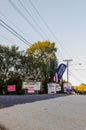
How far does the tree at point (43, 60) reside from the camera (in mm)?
96875

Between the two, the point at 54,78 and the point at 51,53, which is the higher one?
the point at 51,53

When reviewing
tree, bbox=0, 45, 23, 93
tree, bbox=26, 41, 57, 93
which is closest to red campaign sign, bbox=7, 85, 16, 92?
tree, bbox=0, 45, 23, 93

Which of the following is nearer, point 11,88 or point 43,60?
point 11,88

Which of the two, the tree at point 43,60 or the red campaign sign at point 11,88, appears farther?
the tree at point 43,60

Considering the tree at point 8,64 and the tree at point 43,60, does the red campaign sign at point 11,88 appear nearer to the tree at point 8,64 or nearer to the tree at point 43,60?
the tree at point 8,64

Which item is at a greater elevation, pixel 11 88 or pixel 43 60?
pixel 43 60

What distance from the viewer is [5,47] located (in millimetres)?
92125

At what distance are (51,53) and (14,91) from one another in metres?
13.9

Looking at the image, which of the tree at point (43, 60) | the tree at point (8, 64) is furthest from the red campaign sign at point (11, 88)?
the tree at point (43, 60)

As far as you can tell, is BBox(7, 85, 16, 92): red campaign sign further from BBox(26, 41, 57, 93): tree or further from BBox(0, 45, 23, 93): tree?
BBox(26, 41, 57, 93): tree

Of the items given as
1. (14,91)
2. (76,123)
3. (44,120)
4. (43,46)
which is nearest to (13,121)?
(44,120)

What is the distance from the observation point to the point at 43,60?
97.9 meters

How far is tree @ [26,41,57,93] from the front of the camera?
96.9 m

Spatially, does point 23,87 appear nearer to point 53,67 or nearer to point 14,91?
point 14,91
